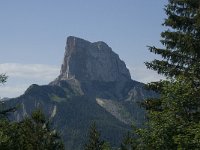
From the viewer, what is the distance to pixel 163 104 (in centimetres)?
2391

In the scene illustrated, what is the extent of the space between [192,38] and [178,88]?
344 centimetres

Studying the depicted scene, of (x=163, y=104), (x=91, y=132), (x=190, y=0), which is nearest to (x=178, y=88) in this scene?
A: (x=163, y=104)

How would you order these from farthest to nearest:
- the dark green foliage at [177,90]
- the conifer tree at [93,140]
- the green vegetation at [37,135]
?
1. the conifer tree at [93,140]
2. the green vegetation at [37,135]
3. the dark green foliage at [177,90]

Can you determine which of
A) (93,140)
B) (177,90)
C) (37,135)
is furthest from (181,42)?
(93,140)

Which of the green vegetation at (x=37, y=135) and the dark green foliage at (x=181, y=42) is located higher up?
the dark green foliage at (x=181, y=42)

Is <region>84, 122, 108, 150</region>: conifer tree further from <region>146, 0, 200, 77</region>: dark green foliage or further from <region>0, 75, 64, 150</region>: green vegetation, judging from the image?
<region>146, 0, 200, 77</region>: dark green foliage

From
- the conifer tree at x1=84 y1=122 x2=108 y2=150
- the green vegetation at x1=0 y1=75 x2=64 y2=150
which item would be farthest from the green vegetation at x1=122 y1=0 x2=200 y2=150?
A: the conifer tree at x1=84 y1=122 x2=108 y2=150

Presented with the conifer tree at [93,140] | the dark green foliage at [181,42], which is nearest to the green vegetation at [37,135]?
the dark green foliage at [181,42]

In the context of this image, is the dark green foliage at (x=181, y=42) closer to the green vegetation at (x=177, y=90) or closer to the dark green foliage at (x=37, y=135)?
the green vegetation at (x=177, y=90)

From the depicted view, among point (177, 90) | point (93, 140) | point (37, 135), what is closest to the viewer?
point (177, 90)

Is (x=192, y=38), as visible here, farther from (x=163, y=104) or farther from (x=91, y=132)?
(x=91, y=132)

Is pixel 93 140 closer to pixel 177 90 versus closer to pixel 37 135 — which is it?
pixel 37 135

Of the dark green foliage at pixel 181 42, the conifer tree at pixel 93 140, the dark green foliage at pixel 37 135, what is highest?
the dark green foliage at pixel 181 42

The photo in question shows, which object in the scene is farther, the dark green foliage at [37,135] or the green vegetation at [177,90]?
the dark green foliage at [37,135]
